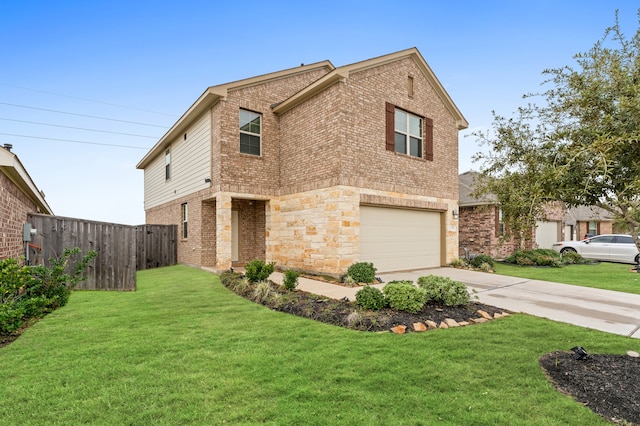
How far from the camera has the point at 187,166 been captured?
14.7m

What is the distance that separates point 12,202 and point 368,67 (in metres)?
10.3

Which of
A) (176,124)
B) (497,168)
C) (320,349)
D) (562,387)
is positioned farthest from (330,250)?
(176,124)

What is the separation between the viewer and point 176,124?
48.1 ft

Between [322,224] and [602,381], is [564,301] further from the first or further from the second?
[322,224]

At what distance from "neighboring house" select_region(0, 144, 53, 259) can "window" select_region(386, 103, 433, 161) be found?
10.0m

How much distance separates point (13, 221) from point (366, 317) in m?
7.70

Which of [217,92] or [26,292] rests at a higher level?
[217,92]

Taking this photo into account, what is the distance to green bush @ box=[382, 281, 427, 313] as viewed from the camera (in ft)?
20.1

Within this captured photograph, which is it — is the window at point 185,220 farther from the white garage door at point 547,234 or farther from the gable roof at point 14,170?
the white garage door at point 547,234

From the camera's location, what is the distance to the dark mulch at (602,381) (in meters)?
3.06

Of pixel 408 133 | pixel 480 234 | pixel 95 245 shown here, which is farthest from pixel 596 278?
pixel 95 245

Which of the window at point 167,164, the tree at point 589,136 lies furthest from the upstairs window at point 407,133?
the window at point 167,164

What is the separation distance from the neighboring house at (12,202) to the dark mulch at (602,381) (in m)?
8.81

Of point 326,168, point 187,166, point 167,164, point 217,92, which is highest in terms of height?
point 217,92
